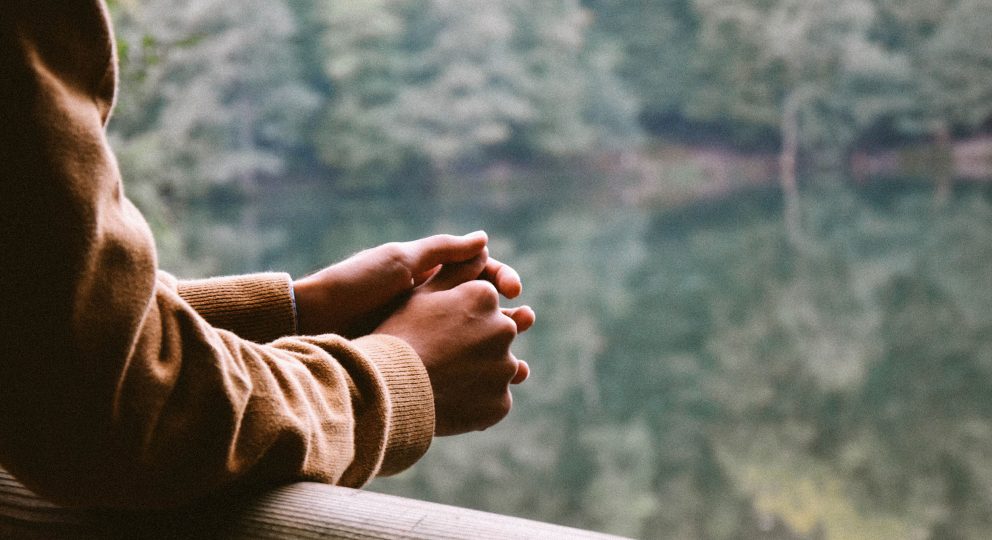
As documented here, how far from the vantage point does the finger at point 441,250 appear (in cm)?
94

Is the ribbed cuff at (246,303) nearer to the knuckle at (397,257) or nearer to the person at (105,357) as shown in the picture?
Result: the knuckle at (397,257)

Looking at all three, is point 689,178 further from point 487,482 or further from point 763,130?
point 487,482

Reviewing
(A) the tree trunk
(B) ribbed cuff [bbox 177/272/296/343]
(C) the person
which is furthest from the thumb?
(A) the tree trunk

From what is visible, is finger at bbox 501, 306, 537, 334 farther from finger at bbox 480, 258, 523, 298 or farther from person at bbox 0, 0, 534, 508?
person at bbox 0, 0, 534, 508

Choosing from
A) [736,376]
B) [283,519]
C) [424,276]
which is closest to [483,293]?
[424,276]

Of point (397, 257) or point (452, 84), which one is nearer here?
point (397, 257)

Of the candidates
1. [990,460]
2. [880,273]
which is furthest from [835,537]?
[880,273]

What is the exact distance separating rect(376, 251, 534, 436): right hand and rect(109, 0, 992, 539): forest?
1.95 ft

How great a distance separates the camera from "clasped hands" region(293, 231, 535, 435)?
82 cm

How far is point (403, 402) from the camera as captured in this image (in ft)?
2.27

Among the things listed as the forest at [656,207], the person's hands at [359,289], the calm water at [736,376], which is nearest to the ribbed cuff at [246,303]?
the person's hands at [359,289]

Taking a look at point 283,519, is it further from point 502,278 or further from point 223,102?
point 223,102

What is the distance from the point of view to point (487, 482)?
5074mm

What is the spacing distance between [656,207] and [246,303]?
51.3 ft
